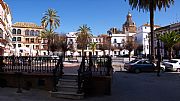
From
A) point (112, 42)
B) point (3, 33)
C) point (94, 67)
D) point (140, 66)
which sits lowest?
point (140, 66)

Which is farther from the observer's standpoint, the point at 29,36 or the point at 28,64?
the point at 29,36

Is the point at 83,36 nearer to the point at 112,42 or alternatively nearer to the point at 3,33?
the point at 112,42

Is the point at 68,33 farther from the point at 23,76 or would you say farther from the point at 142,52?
the point at 23,76

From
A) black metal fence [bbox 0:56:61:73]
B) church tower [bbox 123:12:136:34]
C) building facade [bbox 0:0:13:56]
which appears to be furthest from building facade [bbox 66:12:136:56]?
black metal fence [bbox 0:56:61:73]

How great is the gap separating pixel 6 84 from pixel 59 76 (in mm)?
3896

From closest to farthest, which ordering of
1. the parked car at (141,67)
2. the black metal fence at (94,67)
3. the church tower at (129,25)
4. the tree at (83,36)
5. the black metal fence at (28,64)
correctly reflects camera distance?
the black metal fence at (94,67) < the black metal fence at (28,64) < the parked car at (141,67) < the tree at (83,36) < the church tower at (129,25)

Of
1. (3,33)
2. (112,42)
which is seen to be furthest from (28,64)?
(112,42)

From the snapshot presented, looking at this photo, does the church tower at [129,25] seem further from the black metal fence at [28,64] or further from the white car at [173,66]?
the black metal fence at [28,64]

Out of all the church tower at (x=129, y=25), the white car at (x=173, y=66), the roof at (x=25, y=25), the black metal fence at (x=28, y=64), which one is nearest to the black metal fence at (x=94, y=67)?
the black metal fence at (x=28, y=64)

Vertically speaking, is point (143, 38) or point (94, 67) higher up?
point (143, 38)

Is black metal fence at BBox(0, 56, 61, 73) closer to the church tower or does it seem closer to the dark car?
the dark car

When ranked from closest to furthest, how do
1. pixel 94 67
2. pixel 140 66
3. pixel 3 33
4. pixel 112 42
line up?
pixel 94 67, pixel 140 66, pixel 3 33, pixel 112 42

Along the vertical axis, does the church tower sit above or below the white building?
above

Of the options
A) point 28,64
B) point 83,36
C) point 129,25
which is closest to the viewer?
point 28,64
